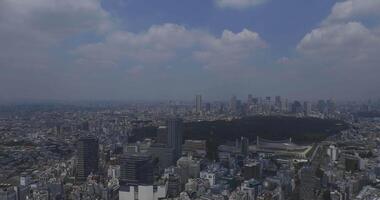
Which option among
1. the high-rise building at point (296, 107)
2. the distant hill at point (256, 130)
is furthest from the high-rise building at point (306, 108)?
the distant hill at point (256, 130)

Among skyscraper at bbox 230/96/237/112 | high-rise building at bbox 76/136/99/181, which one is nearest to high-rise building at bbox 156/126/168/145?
high-rise building at bbox 76/136/99/181

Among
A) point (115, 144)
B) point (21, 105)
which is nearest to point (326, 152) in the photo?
point (115, 144)

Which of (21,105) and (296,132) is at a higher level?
(21,105)

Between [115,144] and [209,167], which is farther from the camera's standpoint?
[115,144]

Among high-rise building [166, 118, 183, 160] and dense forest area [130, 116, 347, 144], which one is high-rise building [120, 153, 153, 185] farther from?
dense forest area [130, 116, 347, 144]

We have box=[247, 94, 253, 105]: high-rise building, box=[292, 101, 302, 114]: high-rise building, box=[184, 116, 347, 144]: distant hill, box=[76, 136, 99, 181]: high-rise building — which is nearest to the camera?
box=[76, 136, 99, 181]: high-rise building

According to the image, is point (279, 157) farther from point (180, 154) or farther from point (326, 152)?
point (180, 154)
